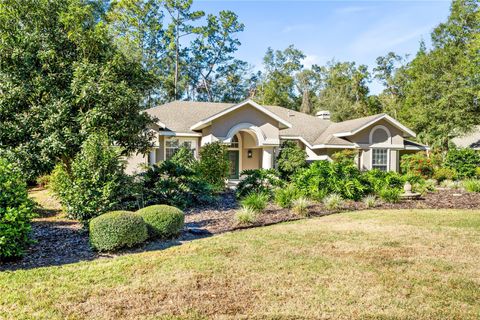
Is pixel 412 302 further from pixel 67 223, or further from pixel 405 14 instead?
pixel 405 14

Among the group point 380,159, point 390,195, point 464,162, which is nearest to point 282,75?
point 380,159

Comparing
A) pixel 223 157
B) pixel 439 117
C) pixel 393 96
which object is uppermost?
pixel 393 96

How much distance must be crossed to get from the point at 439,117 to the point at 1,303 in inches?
1391

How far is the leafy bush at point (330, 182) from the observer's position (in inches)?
515

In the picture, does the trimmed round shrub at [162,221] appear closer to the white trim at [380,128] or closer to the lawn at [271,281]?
the lawn at [271,281]

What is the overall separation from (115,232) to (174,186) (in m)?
5.17

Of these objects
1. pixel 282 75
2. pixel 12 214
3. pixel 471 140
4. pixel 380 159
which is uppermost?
pixel 282 75

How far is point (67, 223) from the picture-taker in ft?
34.5

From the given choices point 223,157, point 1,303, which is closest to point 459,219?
point 223,157

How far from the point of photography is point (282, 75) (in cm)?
Answer: 5141

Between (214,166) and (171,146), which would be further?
(171,146)

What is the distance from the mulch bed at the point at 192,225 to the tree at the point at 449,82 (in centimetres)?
1897

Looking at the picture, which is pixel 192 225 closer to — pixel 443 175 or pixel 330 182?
pixel 330 182

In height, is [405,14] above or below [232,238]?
above
